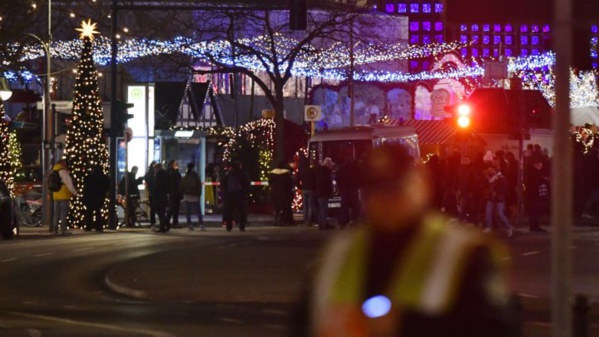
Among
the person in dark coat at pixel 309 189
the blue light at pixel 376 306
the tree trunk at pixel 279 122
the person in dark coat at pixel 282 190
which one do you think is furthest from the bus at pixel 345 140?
the blue light at pixel 376 306

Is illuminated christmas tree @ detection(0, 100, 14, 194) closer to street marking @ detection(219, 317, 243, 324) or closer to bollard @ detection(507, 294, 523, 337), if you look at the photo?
street marking @ detection(219, 317, 243, 324)

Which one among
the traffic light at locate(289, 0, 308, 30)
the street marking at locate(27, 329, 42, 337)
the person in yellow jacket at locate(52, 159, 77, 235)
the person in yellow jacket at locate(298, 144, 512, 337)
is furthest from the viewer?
the person in yellow jacket at locate(52, 159, 77, 235)

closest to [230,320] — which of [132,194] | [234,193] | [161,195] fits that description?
[234,193]

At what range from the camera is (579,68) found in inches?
243

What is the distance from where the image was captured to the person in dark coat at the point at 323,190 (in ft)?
105

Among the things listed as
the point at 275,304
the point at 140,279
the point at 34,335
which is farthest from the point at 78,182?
the point at 34,335

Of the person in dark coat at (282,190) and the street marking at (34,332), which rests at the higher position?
the person in dark coat at (282,190)

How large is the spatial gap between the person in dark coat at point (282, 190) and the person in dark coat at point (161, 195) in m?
3.42

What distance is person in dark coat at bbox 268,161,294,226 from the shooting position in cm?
3485

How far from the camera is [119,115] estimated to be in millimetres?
33906

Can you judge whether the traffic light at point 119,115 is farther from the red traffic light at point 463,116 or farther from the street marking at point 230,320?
the street marking at point 230,320

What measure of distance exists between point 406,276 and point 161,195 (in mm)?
27974

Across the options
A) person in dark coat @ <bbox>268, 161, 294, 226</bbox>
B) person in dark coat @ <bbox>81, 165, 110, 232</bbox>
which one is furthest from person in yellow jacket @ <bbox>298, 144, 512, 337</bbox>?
person in dark coat @ <bbox>268, 161, 294, 226</bbox>

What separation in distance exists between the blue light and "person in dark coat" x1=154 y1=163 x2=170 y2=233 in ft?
91.3
